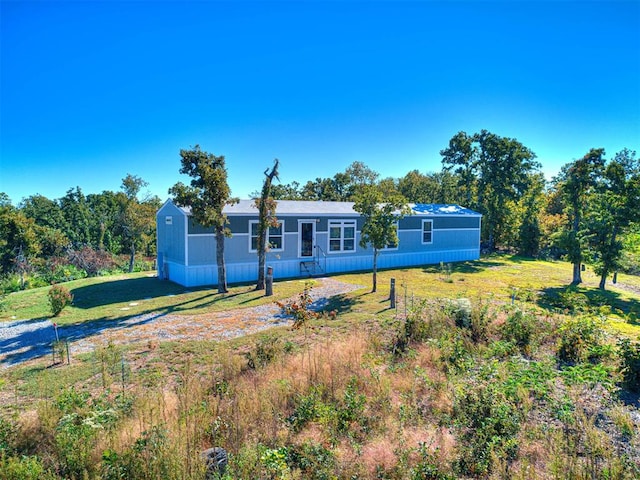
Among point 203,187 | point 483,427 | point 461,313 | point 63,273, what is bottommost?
point 63,273

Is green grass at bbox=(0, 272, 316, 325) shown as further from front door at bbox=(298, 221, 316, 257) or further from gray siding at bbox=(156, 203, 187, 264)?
front door at bbox=(298, 221, 316, 257)

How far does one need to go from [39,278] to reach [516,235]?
28561 mm

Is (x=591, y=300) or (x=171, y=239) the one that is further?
(x=171, y=239)

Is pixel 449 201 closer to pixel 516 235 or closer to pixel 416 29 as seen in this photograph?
pixel 516 235

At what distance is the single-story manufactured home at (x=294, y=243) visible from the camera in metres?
13.6

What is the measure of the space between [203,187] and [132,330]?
4.99 metres

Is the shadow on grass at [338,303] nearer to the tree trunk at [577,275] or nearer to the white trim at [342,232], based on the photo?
the white trim at [342,232]

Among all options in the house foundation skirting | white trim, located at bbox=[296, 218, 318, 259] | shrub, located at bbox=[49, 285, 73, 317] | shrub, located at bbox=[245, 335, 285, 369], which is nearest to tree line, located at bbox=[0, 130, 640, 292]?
the house foundation skirting

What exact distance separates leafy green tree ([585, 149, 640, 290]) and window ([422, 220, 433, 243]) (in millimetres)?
7576

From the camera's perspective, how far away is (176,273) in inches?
562

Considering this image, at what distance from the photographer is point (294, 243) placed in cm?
1561

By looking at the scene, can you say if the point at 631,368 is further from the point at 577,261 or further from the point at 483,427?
the point at 577,261

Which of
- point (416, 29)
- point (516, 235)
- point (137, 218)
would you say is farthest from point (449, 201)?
point (137, 218)

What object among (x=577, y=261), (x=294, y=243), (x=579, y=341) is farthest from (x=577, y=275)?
(x=294, y=243)
